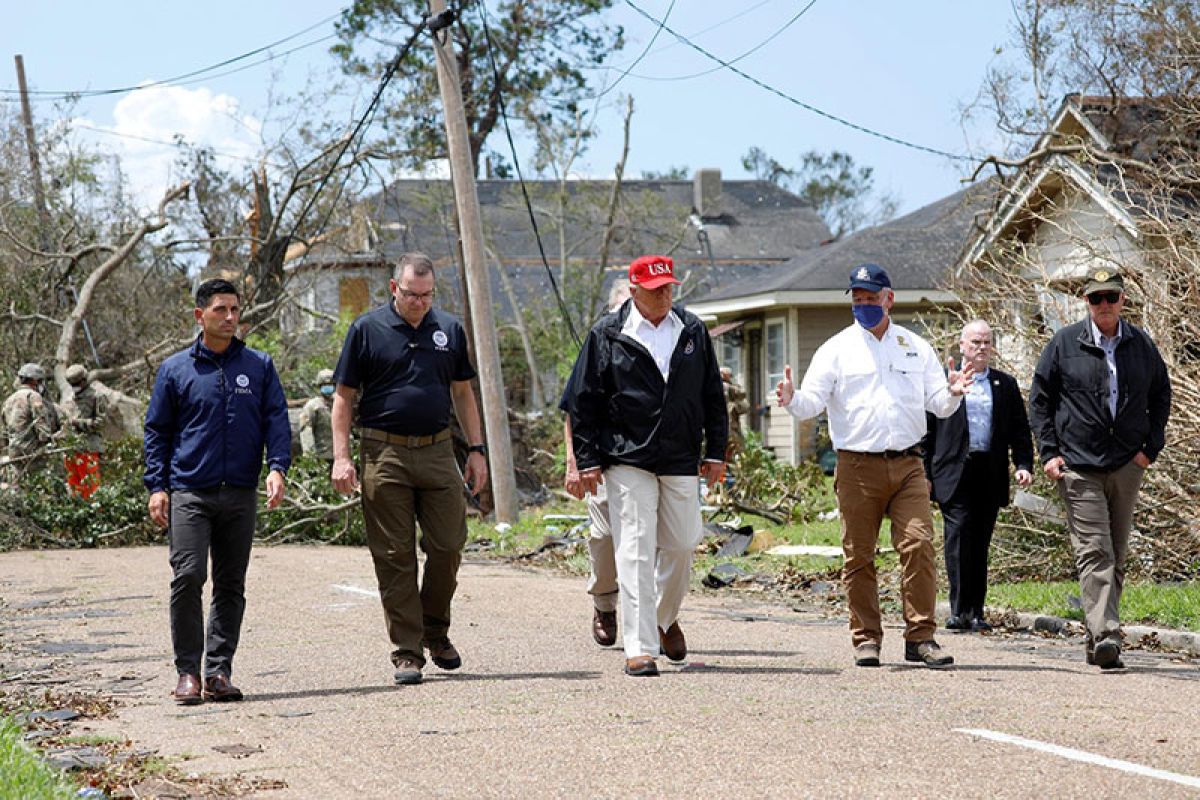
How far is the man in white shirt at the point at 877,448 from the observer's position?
29.2 feet

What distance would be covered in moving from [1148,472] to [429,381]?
20.3 feet

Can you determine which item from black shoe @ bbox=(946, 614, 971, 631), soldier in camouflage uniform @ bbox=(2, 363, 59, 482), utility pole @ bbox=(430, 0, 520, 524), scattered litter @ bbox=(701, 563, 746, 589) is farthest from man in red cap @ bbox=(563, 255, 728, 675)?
soldier in camouflage uniform @ bbox=(2, 363, 59, 482)

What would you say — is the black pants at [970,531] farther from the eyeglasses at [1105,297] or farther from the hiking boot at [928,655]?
the hiking boot at [928,655]

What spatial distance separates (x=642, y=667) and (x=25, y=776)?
132 inches

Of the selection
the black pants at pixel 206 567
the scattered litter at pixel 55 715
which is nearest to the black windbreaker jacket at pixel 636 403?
the black pants at pixel 206 567

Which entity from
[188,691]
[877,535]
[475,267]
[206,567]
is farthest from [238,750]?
[475,267]

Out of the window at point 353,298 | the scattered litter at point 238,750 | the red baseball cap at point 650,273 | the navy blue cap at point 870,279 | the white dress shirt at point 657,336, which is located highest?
the window at point 353,298

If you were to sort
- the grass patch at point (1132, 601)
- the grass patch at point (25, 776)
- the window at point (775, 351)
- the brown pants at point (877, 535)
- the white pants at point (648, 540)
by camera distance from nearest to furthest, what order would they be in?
the grass patch at point (25, 776)
the white pants at point (648, 540)
the brown pants at point (877, 535)
the grass patch at point (1132, 601)
the window at point (775, 351)

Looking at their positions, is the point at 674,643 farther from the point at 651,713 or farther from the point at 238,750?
the point at 238,750

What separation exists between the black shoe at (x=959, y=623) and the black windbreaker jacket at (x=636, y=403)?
10.5 ft

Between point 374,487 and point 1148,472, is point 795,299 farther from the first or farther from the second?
point 374,487

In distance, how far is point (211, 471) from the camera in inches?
323

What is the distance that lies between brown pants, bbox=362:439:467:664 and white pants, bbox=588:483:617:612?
2.48 feet

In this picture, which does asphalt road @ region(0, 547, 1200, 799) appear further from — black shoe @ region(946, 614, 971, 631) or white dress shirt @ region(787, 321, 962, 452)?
white dress shirt @ region(787, 321, 962, 452)
